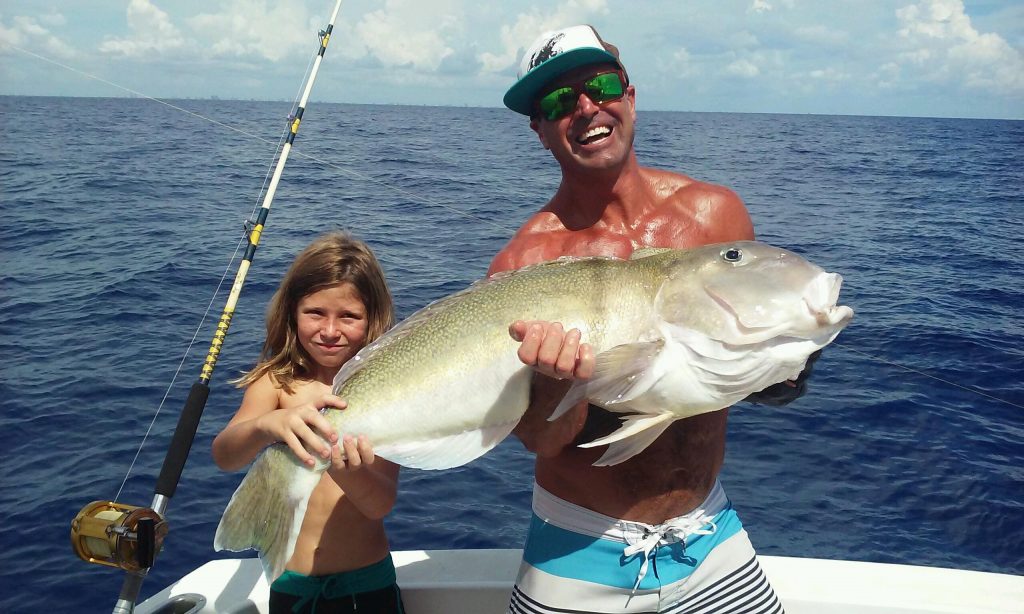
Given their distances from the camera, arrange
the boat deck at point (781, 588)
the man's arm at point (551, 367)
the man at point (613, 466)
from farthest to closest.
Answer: the boat deck at point (781, 588) → the man at point (613, 466) → the man's arm at point (551, 367)

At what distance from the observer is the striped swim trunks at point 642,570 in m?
2.42

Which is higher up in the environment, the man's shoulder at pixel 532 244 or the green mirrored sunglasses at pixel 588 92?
the green mirrored sunglasses at pixel 588 92

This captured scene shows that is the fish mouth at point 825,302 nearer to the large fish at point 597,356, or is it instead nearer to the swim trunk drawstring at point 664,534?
the large fish at point 597,356

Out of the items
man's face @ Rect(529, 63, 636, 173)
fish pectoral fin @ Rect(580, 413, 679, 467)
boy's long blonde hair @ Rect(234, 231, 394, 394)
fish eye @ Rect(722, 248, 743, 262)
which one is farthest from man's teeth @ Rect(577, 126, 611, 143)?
boy's long blonde hair @ Rect(234, 231, 394, 394)

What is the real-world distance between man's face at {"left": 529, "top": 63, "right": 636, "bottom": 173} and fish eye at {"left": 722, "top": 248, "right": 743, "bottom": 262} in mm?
560

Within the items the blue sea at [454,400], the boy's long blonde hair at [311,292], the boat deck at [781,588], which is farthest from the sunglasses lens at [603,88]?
the blue sea at [454,400]

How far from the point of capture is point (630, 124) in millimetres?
2680

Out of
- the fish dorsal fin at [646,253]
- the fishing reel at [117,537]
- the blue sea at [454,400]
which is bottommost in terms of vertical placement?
the blue sea at [454,400]

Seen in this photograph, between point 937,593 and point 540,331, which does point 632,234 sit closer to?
point 540,331

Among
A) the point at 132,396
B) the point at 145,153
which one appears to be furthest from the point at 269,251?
the point at 145,153

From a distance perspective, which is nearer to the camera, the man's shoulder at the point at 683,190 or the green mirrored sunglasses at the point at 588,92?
the green mirrored sunglasses at the point at 588,92

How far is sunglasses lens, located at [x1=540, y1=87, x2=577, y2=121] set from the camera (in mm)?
2562

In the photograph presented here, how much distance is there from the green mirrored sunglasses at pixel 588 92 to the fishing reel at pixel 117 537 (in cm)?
195

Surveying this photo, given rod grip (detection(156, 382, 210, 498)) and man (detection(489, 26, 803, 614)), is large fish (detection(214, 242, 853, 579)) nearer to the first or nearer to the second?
man (detection(489, 26, 803, 614))
